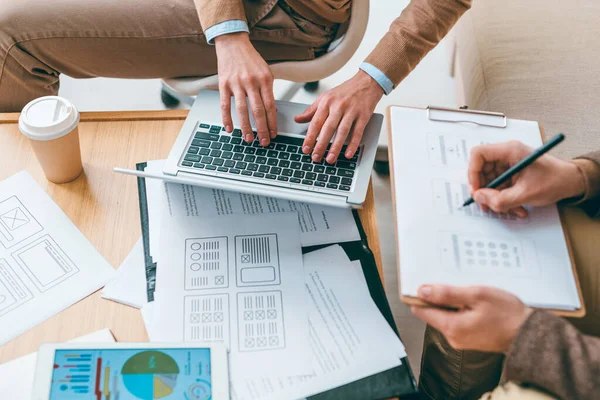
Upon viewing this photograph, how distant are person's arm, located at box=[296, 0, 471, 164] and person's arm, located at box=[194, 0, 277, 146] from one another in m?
0.07

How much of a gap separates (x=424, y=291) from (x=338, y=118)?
0.37m

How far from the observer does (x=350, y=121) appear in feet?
3.26

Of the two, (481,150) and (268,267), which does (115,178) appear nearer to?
(268,267)

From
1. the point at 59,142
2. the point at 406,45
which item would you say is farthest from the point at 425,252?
the point at 59,142

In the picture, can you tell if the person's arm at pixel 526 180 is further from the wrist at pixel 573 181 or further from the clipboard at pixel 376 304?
the clipboard at pixel 376 304

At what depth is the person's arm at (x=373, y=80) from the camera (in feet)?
3.20

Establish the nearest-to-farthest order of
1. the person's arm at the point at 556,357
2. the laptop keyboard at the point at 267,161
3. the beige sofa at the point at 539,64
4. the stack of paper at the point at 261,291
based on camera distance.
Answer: the person's arm at the point at 556,357, the stack of paper at the point at 261,291, the laptop keyboard at the point at 267,161, the beige sofa at the point at 539,64

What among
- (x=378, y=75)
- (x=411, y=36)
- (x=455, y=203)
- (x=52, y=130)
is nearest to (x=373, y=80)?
(x=378, y=75)

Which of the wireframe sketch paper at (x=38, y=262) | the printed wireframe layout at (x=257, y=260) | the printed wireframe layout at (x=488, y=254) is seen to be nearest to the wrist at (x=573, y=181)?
the printed wireframe layout at (x=488, y=254)

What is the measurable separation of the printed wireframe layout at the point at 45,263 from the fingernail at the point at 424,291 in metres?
0.53

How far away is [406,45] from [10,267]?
79 centimetres

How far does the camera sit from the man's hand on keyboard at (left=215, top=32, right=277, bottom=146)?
985mm

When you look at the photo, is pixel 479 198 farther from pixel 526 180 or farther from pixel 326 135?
pixel 326 135

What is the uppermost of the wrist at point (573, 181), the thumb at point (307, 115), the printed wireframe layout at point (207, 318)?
the thumb at point (307, 115)
